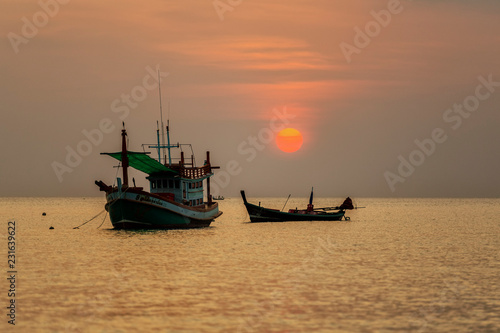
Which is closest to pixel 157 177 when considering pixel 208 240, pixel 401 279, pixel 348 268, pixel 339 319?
pixel 208 240

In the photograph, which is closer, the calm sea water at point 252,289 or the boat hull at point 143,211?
the calm sea water at point 252,289

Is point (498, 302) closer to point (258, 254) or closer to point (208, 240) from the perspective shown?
point (258, 254)

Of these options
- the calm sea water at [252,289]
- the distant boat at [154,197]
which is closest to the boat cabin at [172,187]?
the distant boat at [154,197]

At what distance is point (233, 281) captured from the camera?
39625 mm

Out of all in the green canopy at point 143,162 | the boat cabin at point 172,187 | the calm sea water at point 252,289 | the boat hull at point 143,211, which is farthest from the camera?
the boat cabin at point 172,187

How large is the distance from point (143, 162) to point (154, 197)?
3.85 meters

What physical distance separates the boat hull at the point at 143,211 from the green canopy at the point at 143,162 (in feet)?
11.3

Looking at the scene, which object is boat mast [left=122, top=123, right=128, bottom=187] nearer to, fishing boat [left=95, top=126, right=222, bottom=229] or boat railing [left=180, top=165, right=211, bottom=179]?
fishing boat [left=95, top=126, right=222, bottom=229]

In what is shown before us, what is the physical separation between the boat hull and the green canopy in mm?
3457

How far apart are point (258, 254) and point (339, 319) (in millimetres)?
28709

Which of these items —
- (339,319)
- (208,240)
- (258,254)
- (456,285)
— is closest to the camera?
(339,319)

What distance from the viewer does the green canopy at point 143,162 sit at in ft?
226

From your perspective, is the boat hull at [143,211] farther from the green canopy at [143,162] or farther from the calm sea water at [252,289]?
the calm sea water at [252,289]

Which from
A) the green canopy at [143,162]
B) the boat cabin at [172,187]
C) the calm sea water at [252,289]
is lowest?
the calm sea water at [252,289]
